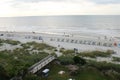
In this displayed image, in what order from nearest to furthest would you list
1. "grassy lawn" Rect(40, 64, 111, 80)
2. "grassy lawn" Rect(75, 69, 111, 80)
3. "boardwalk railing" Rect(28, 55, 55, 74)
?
1. "grassy lawn" Rect(40, 64, 111, 80)
2. "grassy lawn" Rect(75, 69, 111, 80)
3. "boardwalk railing" Rect(28, 55, 55, 74)

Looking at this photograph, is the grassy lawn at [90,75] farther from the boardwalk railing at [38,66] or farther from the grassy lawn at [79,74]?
the boardwalk railing at [38,66]

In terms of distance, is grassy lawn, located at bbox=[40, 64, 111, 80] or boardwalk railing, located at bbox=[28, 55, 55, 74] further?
boardwalk railing, located at bbox=[28, 55, 55, 74]

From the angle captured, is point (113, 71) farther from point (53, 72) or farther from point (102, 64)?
point (53, 72)

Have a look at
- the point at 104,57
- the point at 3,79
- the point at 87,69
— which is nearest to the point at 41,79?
the point at 3,79

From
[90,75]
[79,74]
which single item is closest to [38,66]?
[79,74]

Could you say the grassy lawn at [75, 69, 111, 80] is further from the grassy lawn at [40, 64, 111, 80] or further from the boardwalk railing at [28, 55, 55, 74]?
the boardwalk railing at [28, 55, 55, 74]

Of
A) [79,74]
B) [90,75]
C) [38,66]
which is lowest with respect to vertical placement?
[90,75]

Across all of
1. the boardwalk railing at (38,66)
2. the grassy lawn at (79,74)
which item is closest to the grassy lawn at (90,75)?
the grassy lawn at (79,74)

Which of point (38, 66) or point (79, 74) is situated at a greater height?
point (38, 66)

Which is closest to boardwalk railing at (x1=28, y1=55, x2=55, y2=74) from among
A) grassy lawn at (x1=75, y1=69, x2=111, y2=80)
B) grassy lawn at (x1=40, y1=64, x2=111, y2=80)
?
grassy lawn at (x1=40, y1=64, x2=111, y2=80)

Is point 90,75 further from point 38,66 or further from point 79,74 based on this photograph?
point 38,66

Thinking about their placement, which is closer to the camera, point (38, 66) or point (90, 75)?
point (90, 75)
